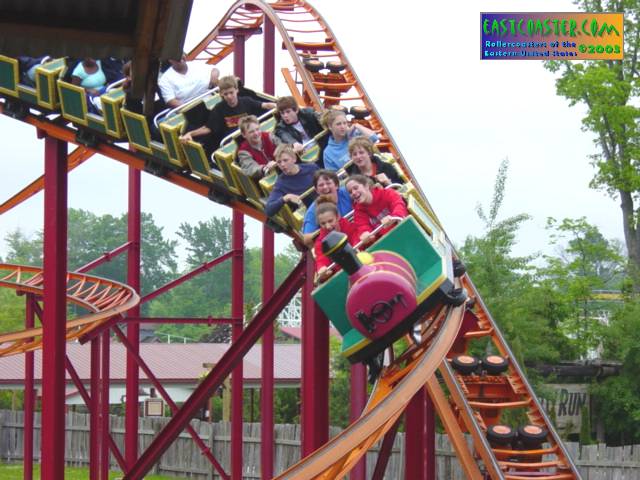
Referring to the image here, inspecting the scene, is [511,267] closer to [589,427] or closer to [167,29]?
[589,427]

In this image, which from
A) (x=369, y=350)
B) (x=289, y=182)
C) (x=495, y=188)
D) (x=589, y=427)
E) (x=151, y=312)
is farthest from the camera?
(x=151, y=312)

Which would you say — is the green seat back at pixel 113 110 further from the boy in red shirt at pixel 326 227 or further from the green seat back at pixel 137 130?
the boy in red shirt at pixel 326 227

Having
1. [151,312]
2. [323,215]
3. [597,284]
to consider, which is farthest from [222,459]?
[151,312]

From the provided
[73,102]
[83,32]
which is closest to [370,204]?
[83,32]

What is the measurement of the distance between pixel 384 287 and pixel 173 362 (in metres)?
23.4

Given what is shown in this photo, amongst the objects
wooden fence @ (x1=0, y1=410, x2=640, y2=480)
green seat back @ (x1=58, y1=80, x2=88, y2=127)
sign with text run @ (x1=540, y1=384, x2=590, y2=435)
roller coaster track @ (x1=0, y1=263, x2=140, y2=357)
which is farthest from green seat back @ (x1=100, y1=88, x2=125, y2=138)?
sign with text run @ (x1=540, y1=384, x2=590, y2=435)

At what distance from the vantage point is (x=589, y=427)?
50.0 ft

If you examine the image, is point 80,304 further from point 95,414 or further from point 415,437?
point 415,437

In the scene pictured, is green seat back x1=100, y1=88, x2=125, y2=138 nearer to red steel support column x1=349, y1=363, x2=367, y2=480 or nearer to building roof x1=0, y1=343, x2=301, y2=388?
red steel support column x1=349, y1=363, x2=367, y2=480

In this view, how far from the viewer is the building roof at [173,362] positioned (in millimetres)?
25234

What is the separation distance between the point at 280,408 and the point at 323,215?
1471cm

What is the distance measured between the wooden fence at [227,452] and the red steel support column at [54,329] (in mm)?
6529

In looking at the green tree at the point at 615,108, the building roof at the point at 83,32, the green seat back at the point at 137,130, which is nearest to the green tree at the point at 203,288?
the green tree at the point at 615,108

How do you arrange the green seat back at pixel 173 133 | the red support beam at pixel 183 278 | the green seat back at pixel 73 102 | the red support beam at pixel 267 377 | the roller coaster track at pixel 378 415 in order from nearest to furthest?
the roller coaster track at pixel 378 415
the green seat back at pixel 173 133
the green seat back at pixel 73 102
the red support beam at pixel 267 377
the red support beam at pixel 183 278
